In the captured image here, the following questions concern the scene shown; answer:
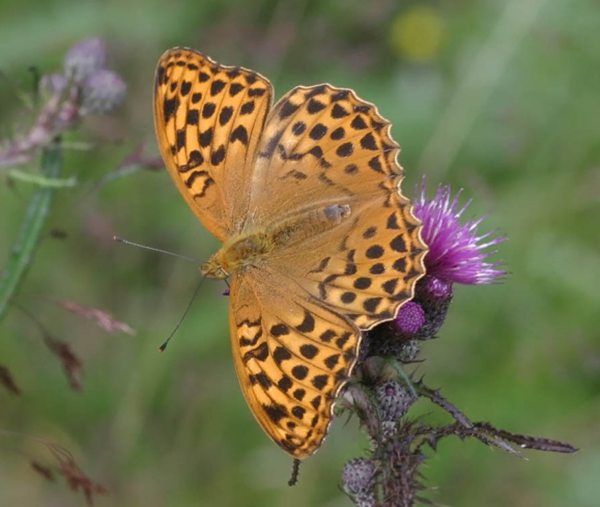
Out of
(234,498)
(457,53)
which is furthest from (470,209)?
(234,498)

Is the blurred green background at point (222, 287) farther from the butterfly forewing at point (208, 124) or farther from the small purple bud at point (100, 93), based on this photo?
the butterfly forewing at point (208, 124)

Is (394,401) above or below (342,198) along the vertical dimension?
below

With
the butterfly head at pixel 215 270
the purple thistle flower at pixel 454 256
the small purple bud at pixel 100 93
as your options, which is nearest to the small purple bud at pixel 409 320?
the purple thistle flower at pixel 454 256

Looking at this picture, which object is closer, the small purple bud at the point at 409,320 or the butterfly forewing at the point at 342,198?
the butterfly forewing at the point at 342,198

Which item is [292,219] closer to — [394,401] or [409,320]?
[409,320]

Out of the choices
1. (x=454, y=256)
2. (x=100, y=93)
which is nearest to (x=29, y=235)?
(x=100, y=93)

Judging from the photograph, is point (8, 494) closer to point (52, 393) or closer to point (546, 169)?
point (52, 393)
